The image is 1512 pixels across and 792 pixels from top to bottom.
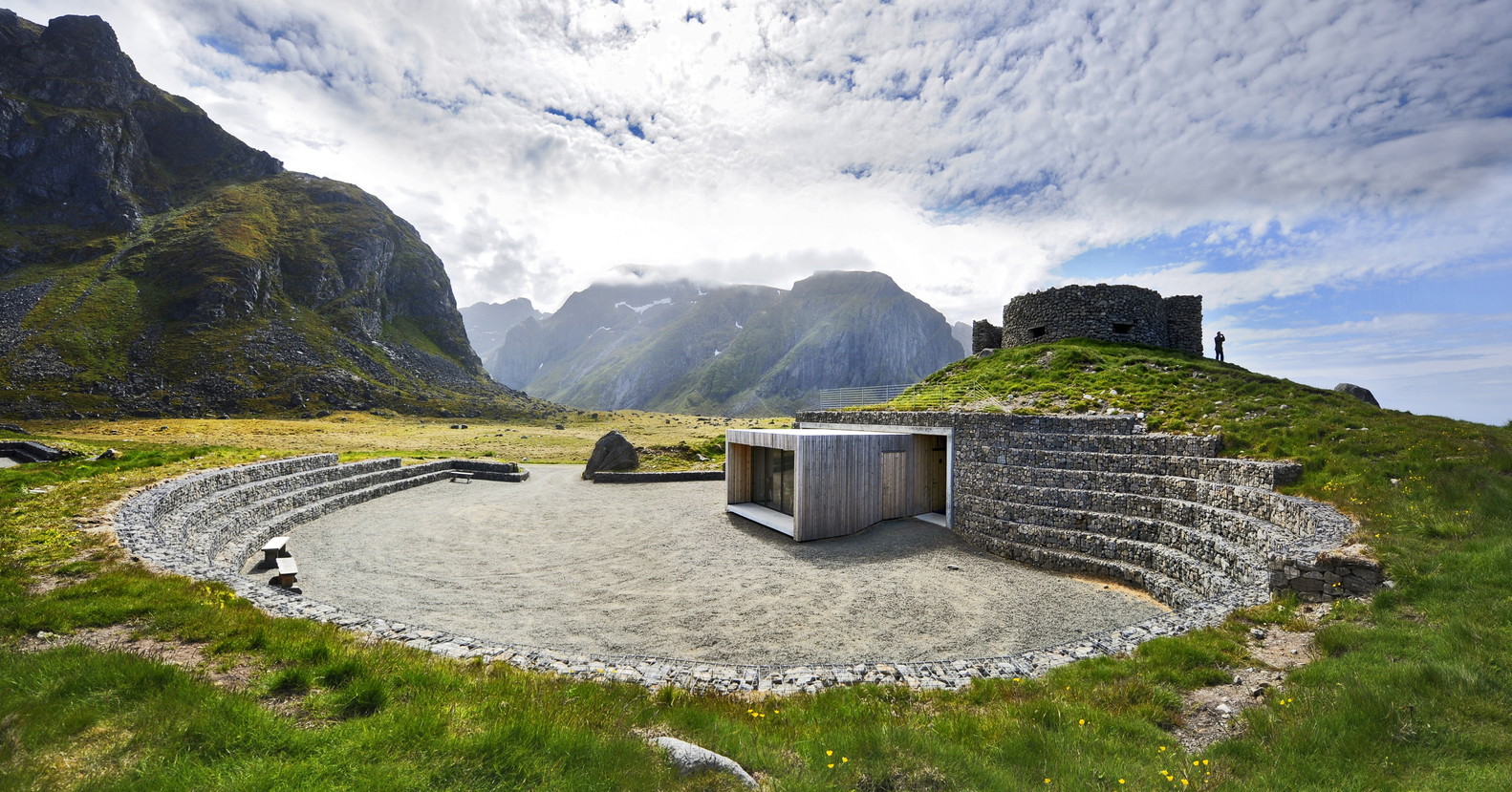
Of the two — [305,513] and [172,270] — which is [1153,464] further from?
[172,270]

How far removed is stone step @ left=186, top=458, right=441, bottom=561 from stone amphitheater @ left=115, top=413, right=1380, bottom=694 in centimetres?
8

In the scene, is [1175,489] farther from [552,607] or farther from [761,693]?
[552,607]

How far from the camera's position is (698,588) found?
1385 centimetres

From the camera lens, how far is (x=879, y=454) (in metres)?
20.0

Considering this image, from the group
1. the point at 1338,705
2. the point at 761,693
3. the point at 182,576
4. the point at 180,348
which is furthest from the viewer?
the point at 180,348

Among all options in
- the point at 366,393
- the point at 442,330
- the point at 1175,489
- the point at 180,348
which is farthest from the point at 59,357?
the point at 1175,489

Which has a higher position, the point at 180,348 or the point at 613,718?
the point at 180,348

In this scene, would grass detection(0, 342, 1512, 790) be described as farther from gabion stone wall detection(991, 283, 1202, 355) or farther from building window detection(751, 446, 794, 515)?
gabion stone wall detection(991, 283, 1202, 355)

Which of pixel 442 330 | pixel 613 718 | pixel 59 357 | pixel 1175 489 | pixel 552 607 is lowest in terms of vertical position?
pixel 552 607

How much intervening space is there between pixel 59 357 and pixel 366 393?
3225 centimetres

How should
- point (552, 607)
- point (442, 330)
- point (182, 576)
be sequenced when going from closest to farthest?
1. point (182, 576)
2. point (552, 607)
3. point (442, 330)

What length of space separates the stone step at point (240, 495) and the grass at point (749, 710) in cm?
285

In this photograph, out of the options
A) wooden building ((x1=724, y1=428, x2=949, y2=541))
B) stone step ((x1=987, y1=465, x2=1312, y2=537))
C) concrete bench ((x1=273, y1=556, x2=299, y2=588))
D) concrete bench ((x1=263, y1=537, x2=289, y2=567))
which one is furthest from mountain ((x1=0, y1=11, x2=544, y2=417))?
stone step ((x1=987, y1=465, x2=1312, y2=537))

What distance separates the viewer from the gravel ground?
35.3 ft
